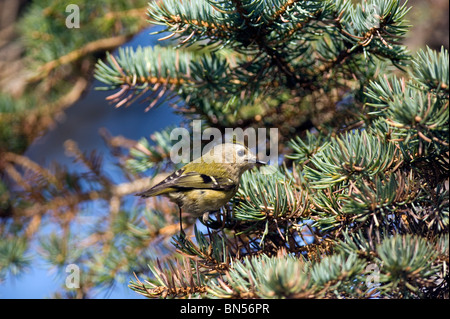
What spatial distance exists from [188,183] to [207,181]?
0.11 meters

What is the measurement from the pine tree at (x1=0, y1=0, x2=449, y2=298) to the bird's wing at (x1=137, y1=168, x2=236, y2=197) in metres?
0.06

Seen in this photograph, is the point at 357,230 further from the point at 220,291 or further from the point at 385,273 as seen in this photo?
the point at 220,291

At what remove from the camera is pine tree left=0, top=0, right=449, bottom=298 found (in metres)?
0.84

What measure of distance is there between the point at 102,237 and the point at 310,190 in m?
0.92

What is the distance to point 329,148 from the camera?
100cm

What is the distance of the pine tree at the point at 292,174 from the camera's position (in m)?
0.84

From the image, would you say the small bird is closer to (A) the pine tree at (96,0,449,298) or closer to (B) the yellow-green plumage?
(B) the yellow-green plumage

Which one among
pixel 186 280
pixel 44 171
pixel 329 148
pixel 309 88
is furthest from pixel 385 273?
pixel 44 171

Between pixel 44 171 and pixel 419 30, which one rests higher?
pixel 419 30
